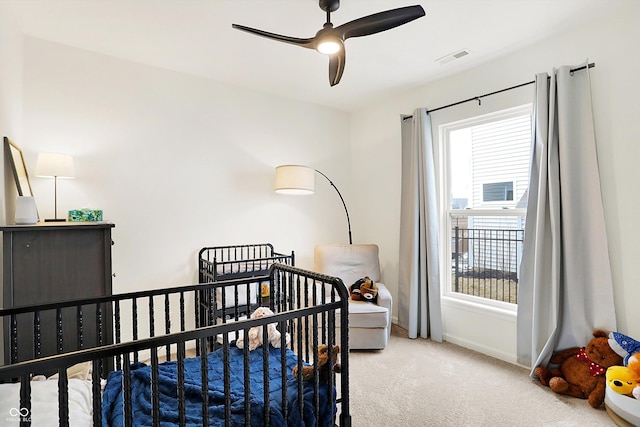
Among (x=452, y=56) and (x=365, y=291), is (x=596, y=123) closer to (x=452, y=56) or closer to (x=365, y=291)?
(x=452, y=56)

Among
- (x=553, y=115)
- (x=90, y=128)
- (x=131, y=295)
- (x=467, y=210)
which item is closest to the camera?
(x=131, y=295)

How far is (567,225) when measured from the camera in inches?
94.4

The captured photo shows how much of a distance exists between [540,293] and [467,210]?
1.00m

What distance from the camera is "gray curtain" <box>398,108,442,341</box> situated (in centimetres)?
328

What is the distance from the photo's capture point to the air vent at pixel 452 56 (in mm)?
2754

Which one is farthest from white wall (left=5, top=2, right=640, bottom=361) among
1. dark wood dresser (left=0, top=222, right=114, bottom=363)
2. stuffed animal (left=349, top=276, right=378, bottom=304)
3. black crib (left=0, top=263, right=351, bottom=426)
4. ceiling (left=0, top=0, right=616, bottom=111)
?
black crib (left=0, top=263, right=351, bottom=426)

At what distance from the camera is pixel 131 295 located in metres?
1.71

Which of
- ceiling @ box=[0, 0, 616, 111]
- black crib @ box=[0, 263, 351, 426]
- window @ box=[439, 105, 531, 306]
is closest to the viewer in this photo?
black crib @ box=[0, 263, 351, 426]

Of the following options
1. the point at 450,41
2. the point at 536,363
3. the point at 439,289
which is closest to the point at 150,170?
the point at 450,41

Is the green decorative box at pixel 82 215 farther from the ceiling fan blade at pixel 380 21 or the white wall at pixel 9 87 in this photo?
the ceiling fan blade at pixel 380 21

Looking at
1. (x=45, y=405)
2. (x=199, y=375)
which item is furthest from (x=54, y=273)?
(x=199, y=375)

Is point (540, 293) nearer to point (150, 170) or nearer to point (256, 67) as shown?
point (256, 67)

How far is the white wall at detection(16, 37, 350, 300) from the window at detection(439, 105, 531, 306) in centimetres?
157

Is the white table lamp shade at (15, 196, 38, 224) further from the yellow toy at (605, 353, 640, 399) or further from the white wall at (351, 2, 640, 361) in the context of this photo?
the yellow toy at (605, 353, 640, 399)
